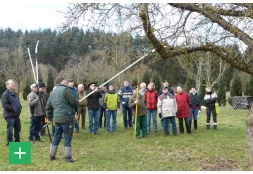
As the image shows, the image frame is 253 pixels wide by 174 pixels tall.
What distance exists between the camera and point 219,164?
287 inches

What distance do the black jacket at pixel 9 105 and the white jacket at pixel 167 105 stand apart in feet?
14.9

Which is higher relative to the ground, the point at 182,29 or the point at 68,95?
the point at 182,29

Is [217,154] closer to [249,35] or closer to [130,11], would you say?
[249,35]

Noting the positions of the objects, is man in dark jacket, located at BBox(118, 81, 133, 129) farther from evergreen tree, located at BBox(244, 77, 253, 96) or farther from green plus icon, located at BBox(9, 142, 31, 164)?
evergreen tree, located at BBox(244, 77, 253, 96)

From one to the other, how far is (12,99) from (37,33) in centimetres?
3724

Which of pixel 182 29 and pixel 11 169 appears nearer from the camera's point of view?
pixel 11 169

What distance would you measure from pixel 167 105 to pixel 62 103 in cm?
475

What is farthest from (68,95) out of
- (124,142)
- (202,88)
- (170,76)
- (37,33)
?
(37,33)

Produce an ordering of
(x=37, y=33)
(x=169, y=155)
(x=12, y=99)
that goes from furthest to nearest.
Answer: (x=37, y=33) < (x=12, y=99) < (x=169, y=155)

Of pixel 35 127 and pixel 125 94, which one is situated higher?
pixel 125 94

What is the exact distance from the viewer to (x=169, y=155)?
819 cm

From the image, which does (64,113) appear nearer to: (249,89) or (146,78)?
(249,89)

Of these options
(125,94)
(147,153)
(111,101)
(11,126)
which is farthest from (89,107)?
(147,153)

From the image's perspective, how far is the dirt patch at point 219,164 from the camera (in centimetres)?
694
